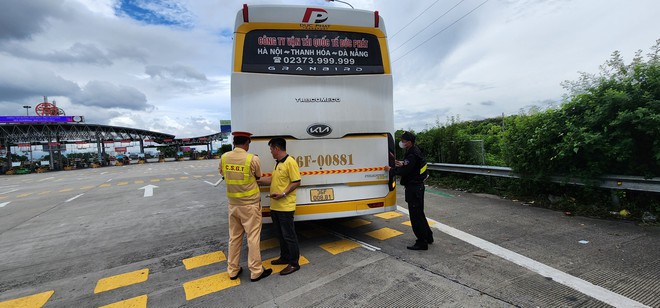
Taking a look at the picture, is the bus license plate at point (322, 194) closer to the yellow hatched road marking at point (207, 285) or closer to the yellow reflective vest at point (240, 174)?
the yellow reflective vest at point (240, 174)

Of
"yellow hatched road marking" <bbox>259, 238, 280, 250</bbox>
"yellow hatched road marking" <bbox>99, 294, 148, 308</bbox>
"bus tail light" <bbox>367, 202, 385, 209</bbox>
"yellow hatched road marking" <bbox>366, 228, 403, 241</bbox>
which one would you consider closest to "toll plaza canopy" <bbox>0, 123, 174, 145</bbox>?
"yellow hatched road marking" <bbox>259, 238, 280, 250</bbox>

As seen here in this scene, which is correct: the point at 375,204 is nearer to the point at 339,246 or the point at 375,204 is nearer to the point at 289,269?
the point at 339,246

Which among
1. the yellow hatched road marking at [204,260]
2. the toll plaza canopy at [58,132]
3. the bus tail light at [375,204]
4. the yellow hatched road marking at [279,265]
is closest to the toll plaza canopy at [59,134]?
the toll plaza canopy at [58,132]

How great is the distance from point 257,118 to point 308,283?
7.57ft

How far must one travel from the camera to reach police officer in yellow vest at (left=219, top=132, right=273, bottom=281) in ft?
12.3

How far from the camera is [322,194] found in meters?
4.55

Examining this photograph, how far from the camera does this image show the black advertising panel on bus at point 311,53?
14.3 feet

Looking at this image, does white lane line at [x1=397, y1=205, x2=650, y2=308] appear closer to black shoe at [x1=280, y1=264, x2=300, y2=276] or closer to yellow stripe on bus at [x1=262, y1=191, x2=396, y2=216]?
yellow stripe on bus at [x1=262, y1=191, x2=396, y2=216]

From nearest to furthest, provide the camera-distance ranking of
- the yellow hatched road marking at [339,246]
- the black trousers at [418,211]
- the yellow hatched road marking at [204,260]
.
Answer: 1. the yellow hatched road marking at [204,260]
2. the black trousers at [418,211]
3. the yellow hatched road marking at [339,246]

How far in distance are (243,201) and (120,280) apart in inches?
81.5

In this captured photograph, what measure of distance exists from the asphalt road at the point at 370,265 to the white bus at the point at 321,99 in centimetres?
96

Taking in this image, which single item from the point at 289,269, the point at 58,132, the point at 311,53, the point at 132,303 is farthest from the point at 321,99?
the point at 58,132

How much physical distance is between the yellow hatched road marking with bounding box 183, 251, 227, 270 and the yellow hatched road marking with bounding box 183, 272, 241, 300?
0.56 m

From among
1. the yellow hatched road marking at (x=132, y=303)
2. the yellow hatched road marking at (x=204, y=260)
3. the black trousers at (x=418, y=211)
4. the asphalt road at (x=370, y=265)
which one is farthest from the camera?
the black trousers at (x=418, y=211)
